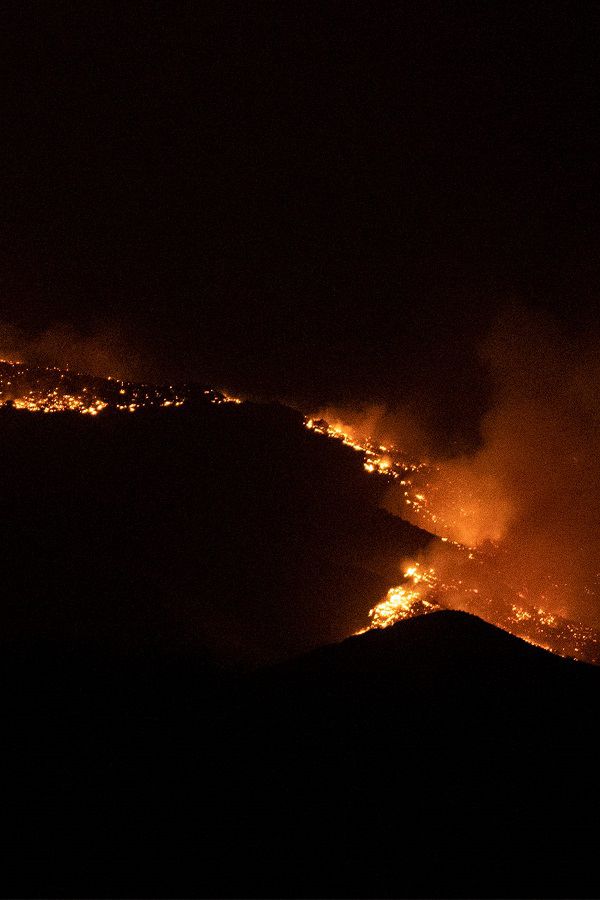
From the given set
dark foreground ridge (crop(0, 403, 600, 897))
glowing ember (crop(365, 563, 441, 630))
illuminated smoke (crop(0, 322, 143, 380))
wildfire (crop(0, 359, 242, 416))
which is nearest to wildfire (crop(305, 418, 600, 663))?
glowing ember (crop(365, 563, 441, 630))

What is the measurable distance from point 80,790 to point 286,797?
3.97 feet

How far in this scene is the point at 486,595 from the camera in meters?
7.70

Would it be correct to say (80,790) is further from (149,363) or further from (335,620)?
(149,363)

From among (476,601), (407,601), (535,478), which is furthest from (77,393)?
(535,478)

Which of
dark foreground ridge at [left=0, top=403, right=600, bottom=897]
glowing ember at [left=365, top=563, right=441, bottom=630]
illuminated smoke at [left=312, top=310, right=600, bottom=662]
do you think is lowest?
dark foreground ridge at [left=0, top=403, right=600, bottom=897]

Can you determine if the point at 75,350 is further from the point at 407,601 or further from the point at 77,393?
the point at 407,601

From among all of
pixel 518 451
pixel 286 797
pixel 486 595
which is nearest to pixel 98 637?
pixel 286 797

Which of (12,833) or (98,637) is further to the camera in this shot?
(98,637)

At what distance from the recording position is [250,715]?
470cm

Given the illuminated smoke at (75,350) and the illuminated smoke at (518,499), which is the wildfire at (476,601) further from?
the illuminated smoke at (75,350)

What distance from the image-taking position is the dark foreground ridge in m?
3.68

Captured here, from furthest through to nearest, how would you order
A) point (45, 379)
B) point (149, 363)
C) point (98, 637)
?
point (149, 363), point (45, 379), point (98, 637)

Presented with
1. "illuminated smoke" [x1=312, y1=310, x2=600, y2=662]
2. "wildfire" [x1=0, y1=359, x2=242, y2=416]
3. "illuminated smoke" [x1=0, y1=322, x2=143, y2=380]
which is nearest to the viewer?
"illuminated smoke" [x1=312, y1=310, x2=600, y2=662]

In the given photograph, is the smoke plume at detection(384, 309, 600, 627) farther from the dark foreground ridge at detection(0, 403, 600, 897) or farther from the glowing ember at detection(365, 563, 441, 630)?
the dark foreground ridge at detection(0, 403, 600, 897)
